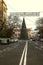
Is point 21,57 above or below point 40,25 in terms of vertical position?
above

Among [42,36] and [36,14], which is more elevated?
[36,14]

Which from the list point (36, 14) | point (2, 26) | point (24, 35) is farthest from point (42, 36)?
point (36, 14)

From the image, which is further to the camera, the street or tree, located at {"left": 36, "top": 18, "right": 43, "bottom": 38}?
tree, located at {"left": 36, "top": 18, "right": 43, "bottom": 38}

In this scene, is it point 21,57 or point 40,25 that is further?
point 40,25

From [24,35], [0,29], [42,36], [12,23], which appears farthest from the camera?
[24,35]

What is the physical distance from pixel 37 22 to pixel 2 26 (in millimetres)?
59874

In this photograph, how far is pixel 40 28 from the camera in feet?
495

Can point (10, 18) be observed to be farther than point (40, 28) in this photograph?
No

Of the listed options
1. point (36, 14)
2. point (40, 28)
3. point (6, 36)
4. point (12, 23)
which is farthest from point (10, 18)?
point (36, 14)

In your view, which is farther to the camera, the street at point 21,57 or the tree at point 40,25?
the tree at point 40,25

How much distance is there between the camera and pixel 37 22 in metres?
155

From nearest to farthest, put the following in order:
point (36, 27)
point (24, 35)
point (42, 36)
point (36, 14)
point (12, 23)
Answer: point (36, 14) < point (12, 23) < point (42, 36) < point (36, 27) < point (24, 35)

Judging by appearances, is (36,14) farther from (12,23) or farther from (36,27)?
(36,27)

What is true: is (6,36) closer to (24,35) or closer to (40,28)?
(40,28)
